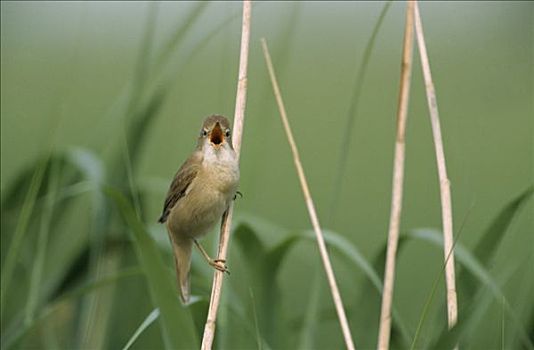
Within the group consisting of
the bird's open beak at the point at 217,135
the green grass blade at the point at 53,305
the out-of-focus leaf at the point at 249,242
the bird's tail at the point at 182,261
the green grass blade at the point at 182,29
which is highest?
the green grass blade at the point at 182,29

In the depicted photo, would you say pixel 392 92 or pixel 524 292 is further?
pixel 392 92

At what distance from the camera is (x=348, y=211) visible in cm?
515

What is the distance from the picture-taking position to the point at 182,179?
6.63 ft

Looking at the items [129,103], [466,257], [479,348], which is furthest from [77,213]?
[466,257]

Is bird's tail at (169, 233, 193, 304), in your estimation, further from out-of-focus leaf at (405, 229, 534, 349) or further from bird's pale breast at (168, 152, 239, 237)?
out-of-focus leaf at (405, 229, 534, 349)

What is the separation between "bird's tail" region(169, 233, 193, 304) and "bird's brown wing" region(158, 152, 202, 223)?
0.25 ft

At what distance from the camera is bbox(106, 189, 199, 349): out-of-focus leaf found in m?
1.60

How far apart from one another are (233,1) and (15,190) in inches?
32.0

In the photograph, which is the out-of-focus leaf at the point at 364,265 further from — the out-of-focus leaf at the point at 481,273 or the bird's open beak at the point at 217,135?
the bird's open beak at the point at 217,135

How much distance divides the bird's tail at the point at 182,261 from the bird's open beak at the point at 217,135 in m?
0.36

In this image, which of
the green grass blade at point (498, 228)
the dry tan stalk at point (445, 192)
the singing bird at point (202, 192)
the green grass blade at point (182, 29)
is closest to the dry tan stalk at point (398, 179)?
the dry tan stalk at point (445, 192)

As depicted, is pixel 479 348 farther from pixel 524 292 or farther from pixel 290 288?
pixel 290 288

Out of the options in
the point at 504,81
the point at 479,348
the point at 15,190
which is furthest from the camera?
the point at 504,81

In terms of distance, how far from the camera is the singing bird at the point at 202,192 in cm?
187
